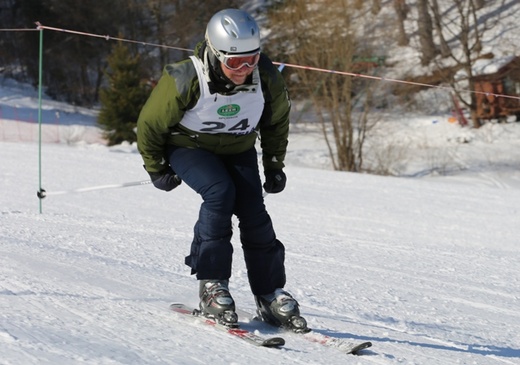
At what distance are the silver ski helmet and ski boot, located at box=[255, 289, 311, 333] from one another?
4.03ft

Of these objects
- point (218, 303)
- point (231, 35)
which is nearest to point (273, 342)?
point (218, 303)

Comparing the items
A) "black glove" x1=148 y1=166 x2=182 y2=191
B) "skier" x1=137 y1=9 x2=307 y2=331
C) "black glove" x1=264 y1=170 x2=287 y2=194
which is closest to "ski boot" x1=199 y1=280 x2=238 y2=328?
Answer: "skier" x1=137 y1=9 x2=307 y2=331

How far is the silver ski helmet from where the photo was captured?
13.6ft

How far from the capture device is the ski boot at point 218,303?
4.29 m

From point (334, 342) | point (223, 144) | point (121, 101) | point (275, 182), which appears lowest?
point (334, 342)

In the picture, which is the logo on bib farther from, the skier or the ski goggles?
the ski goggles

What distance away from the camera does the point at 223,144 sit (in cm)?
446

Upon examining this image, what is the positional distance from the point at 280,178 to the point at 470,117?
2743 centimetres

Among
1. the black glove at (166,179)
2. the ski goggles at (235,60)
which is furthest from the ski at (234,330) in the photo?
the ski goggles at (235,60)

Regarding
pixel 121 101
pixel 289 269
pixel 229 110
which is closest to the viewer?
pixel 229 110

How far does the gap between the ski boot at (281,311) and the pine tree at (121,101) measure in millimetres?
22792

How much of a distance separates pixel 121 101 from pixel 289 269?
2111 cm

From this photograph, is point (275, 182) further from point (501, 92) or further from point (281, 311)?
point (501, 92)

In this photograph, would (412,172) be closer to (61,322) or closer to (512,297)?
(512,297)
